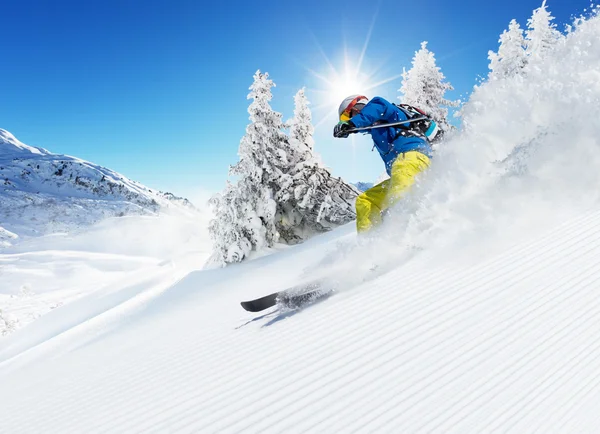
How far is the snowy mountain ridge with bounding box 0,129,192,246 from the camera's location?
116062 mm

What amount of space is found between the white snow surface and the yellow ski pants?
326 mm

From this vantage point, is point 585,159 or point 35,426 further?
point 585,159

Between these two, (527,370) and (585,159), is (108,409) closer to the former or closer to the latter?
(527,370)

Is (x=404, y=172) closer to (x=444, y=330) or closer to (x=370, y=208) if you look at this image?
(x=370, y=208)

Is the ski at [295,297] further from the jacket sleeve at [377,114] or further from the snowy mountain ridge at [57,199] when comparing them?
the snowy mountain ridge at [57,199]

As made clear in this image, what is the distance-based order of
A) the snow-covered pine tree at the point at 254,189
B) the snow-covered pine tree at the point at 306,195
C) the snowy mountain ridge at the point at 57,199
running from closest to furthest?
1. the snow-covered pine tree at the point at 254,189
2. the snow-covered pine tree at the point at 306,195
3. the snowy mountain ridge at the point at 57,199

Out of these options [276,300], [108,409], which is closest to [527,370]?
[276,300]

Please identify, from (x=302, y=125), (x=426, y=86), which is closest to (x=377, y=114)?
(x=302, y=125)

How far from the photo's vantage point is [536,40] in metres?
21.9

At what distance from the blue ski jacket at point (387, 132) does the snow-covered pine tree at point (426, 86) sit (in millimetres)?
16999

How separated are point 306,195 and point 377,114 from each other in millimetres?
10342

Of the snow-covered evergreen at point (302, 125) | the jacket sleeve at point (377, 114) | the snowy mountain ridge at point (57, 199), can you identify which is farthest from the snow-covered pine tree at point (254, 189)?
the snowy mountain ridge at point (57, 199)

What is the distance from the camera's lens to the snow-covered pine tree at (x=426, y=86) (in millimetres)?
21359

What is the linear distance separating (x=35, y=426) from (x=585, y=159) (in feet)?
20.2
